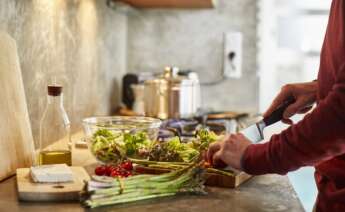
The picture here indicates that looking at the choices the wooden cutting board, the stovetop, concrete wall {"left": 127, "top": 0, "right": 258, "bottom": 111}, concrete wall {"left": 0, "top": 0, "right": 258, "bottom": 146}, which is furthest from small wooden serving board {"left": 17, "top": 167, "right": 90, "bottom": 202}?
concrete wall {"left": 127, "top": 0, "right": 258, "bottom": 111}

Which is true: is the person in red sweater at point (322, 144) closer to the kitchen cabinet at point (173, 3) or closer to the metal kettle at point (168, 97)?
the metal kettle at point (168, 97)

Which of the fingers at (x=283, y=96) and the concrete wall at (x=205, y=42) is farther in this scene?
the concrete wall at (x=205, y=42)

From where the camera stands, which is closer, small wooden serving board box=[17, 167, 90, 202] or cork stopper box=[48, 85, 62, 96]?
small wooden serving board box=[17, 167, 90, 202]

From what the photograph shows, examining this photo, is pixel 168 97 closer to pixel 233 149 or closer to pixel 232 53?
pixel 232 53

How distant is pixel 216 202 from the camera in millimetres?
1366

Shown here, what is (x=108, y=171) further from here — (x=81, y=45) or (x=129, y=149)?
(x=81, y=45)

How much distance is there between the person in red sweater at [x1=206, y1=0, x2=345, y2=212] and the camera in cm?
119

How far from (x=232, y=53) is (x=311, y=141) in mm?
2084

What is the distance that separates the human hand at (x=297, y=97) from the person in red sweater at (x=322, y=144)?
157 millimetres

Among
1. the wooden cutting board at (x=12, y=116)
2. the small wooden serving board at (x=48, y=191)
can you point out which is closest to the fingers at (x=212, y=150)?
the small wooden serving board at (x=48, y=191)

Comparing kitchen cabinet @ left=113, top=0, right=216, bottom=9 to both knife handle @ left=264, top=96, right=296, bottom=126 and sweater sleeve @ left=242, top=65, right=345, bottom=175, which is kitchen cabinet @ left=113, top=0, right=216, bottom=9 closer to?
knife handle @ left=264, top=96, right=296, bottom=126

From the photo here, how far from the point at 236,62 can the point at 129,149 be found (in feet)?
5.77

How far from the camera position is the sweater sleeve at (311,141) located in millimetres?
1177

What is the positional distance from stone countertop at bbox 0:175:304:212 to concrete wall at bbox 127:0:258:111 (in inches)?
69.2
